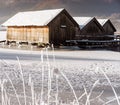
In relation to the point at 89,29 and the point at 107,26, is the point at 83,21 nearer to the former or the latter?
the point at 89,29

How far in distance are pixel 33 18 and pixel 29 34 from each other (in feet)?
8.08

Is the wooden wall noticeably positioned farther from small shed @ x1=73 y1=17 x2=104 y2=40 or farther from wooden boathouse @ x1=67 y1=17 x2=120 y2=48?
small shed @ x1=73 y1=17 x2=104 y2=40

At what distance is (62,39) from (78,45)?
2.68m

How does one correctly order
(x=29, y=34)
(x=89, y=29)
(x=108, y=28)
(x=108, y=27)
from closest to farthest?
(x=29, y=34) → (x=89, y=29) → (x=108, y=28) → (x=108, y=27)

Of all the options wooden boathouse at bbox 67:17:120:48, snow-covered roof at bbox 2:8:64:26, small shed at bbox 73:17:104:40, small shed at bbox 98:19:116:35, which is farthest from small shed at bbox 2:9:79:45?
small shed at bbox 98:19:116:35

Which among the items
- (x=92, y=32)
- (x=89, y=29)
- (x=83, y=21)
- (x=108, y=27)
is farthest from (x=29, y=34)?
(x=108, y=27)

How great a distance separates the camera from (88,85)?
13.3m

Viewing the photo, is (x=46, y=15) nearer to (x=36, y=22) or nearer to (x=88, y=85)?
(x=36, y=22)

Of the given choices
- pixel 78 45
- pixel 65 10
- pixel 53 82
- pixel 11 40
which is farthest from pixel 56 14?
pixel 53 82

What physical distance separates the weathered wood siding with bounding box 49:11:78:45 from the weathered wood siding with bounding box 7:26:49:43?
0.87 meters

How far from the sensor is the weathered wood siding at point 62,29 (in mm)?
42531

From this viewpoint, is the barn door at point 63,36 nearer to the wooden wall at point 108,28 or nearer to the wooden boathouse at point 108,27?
the wooden boathouse at point 108,27

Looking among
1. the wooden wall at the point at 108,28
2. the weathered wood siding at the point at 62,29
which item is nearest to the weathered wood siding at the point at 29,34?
the weathered wood siding at the point at 62,29

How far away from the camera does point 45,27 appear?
42438 mm
